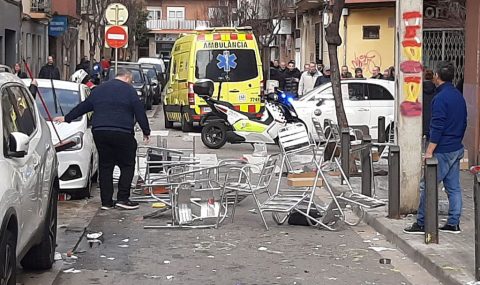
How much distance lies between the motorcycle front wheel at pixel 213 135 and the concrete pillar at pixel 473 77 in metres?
6.12

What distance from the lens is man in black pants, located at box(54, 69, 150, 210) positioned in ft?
37.7

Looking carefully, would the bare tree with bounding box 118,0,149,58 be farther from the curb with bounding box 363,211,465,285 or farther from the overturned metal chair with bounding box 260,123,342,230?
the curb with bounding box 363,211,465,285

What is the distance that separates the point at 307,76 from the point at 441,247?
1655 centimetres

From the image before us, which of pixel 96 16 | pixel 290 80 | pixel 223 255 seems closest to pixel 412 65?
pixel 223 255

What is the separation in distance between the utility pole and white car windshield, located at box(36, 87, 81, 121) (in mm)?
5134

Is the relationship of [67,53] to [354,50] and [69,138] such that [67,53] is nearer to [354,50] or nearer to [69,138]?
[354,50]

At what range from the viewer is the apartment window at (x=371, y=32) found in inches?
1248

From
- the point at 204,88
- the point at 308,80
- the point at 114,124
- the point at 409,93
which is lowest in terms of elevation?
the point at 114,124

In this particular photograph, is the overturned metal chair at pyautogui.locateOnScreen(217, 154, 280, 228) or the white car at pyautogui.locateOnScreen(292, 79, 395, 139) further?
the white car at pyautogui.locateOnScreen(292, 79, 395, 139)

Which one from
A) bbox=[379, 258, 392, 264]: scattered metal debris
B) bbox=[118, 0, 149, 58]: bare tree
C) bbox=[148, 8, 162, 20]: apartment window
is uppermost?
bbox=[148, 8, 162, 20]: apartment window

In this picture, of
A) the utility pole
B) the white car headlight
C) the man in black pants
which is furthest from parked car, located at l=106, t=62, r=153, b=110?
the utility pole

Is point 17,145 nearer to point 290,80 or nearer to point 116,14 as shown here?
point 116,14

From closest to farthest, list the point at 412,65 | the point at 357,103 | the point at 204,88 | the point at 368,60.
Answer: the point at 412,65, the point at 357,103, the point at 204,88, the point at 368,60

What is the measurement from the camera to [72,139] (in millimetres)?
12266
